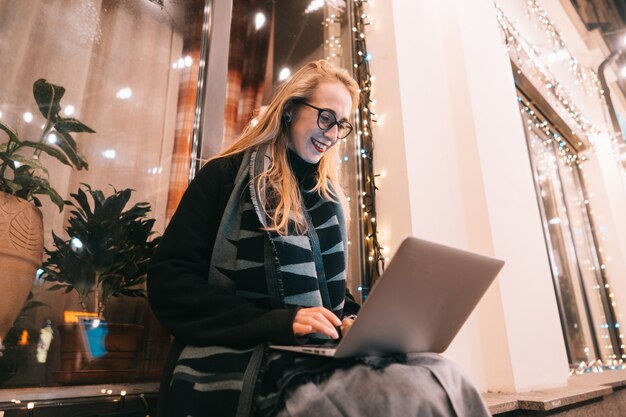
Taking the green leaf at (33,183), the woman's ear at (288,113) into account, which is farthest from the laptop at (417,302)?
the green leaf at (33,183)

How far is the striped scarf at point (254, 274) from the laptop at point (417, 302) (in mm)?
110

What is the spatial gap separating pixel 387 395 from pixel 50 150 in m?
1.09

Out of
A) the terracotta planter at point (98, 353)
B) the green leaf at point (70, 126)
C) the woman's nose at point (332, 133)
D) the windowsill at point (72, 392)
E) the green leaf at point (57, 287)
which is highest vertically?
the green leaf at point (70, 126)

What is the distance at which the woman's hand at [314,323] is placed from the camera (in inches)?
30.8

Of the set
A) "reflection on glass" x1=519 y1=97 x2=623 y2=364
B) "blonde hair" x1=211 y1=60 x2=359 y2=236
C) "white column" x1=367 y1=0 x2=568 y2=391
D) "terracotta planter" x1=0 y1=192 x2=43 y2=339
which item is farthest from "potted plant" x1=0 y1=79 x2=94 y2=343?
"reflection on glass" x1=519 y1=97 x2=623 y2=364

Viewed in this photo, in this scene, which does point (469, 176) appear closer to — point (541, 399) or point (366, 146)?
point (366, 146)

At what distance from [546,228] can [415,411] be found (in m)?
2.97

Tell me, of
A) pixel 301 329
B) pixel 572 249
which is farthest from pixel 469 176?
pixel 572 249

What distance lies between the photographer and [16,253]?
1.00 m

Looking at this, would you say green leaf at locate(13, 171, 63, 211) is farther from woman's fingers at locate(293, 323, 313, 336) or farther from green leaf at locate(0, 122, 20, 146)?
woman's fingers at locate(293, 323, 313, 336)

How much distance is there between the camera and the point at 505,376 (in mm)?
1824

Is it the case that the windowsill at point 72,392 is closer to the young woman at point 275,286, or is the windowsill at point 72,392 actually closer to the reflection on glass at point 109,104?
the reflection on glass at point 109,104

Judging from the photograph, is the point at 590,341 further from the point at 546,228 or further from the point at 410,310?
the point at 410,310

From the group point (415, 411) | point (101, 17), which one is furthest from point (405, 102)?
point (415, 411)
